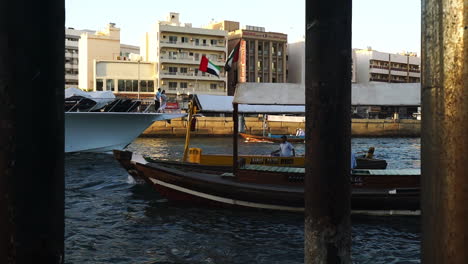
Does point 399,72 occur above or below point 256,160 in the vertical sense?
above

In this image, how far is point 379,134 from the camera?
2586 inches

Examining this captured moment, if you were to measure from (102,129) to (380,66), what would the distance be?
77.6 meters

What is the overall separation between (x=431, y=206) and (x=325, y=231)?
1.52 metres

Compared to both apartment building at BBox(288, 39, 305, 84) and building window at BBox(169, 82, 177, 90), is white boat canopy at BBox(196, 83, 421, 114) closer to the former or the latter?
building window at BBox(169, 82, 177, 90)

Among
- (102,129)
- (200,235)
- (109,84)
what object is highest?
(109,84)

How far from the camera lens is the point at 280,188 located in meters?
11.7

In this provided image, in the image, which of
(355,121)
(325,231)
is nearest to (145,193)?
(325,231)

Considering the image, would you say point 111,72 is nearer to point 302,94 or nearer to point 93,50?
point 93,50

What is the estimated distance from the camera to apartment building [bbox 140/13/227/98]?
7050 cm

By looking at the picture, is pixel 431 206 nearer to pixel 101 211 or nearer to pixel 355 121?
pixel 101 211

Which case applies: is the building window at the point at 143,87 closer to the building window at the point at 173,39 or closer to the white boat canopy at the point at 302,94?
the building window at the point at 173,39

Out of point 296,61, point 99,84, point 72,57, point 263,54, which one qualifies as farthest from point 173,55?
point 296,61
